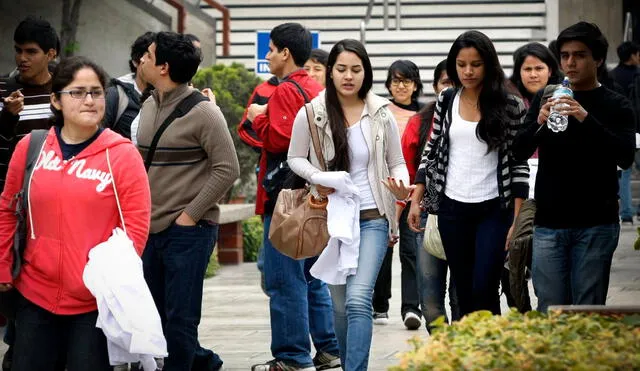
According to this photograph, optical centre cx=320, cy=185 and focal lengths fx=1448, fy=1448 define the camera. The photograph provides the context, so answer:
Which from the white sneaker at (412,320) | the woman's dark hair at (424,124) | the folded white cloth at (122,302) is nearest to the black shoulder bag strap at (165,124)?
the folded white cloth at (122,302)

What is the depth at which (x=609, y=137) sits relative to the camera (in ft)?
22.9

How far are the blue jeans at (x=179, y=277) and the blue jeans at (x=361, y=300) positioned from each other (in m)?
0.73

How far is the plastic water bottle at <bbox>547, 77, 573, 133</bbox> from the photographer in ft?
22.4

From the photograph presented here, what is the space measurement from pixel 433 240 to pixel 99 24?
1127 cm

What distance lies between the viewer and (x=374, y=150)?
766 cm

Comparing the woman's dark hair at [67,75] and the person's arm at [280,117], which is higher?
the woman's dark hair at [67,75]

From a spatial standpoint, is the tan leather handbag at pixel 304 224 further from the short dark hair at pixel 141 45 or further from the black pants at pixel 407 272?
the black pants at pixel 407 272

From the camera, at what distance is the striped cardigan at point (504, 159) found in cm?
753

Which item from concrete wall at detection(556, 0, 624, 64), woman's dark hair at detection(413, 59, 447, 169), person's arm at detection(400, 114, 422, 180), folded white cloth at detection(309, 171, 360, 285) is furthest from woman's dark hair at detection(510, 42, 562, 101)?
concrete wall at detection(556, 0, 624, 64)

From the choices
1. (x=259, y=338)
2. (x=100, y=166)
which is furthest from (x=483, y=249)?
(x=259, y=338)

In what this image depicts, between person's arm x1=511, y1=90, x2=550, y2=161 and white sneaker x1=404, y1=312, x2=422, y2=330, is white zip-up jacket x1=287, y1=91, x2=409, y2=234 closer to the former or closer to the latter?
person's arm x1=511, y1=90, x2=550, y2=161

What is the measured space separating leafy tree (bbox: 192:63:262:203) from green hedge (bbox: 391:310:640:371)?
40.5 ft

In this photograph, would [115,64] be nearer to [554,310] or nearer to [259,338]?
[259,338]

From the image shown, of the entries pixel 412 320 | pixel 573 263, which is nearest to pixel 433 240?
pixel 573 263
